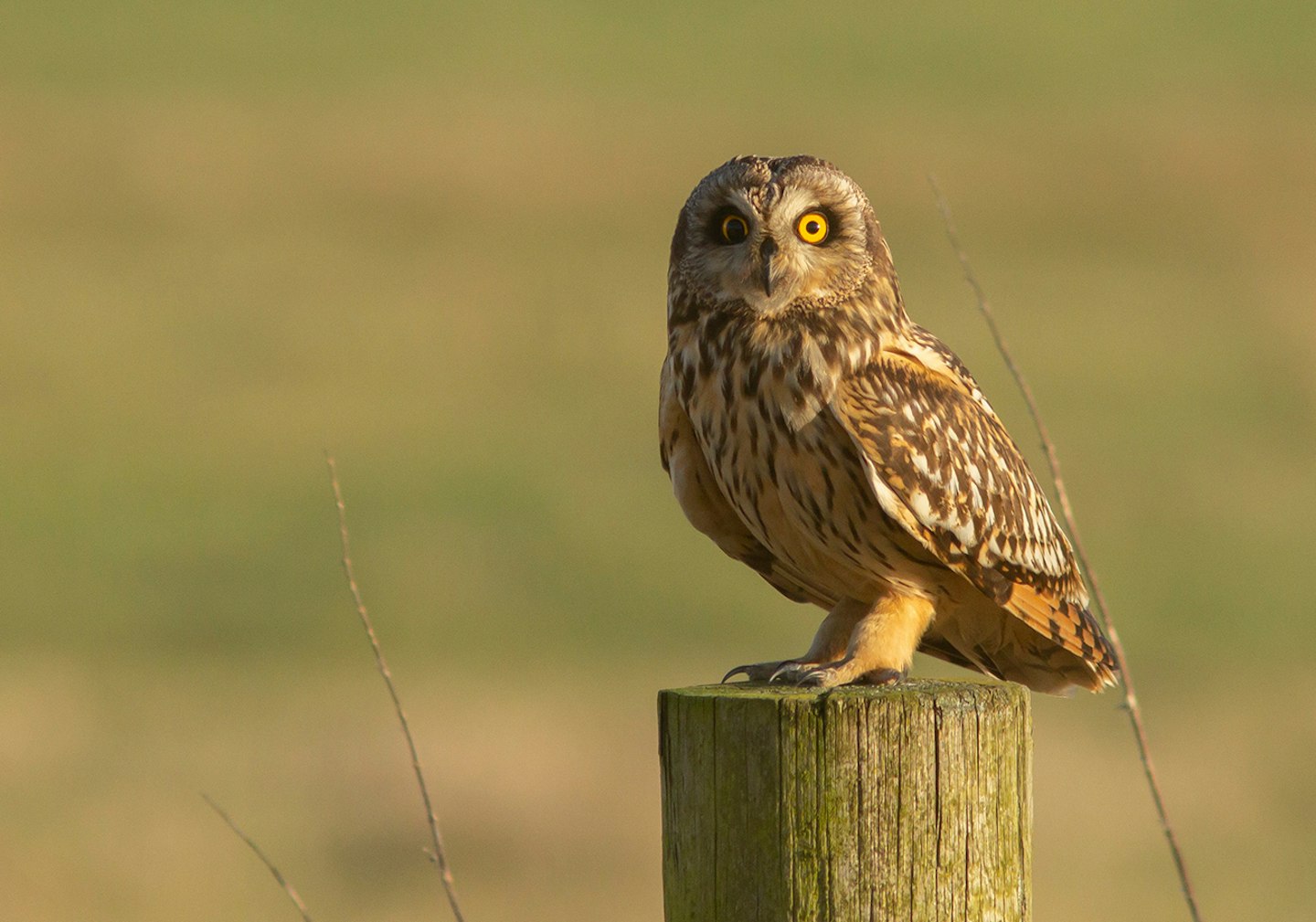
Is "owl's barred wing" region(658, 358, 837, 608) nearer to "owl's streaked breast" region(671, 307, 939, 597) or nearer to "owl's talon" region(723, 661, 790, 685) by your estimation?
"owl's streaked breast" region(671, 307, 939, 597)

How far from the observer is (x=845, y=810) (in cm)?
360

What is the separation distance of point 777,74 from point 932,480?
37391 millimetres

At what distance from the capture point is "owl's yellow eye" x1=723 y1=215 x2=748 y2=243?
189 inches

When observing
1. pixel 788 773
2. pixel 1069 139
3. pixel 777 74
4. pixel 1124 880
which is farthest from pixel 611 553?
pixel 777 74

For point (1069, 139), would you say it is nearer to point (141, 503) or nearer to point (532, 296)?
point (532, 296)

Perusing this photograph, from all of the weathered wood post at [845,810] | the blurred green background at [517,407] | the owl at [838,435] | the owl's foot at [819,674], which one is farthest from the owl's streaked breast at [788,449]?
the blurred green background at [517,407]

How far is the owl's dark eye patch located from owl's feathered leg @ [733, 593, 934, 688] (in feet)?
2.81

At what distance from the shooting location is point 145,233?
29.5 metres

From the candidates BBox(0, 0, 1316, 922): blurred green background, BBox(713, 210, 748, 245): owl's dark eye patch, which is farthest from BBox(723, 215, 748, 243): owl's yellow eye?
BBox(0, 0, 1316, 922): blurred green background

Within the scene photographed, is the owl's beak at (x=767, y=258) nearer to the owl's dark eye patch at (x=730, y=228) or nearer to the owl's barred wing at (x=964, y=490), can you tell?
the owl's dark eye patch at (x=730, y=228)

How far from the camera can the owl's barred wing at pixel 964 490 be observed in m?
4.71

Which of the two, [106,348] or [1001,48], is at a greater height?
[1001,48]

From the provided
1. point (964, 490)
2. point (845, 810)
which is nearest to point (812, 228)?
point (964, 490)

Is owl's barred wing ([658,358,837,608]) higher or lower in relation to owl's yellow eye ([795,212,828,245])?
lower
